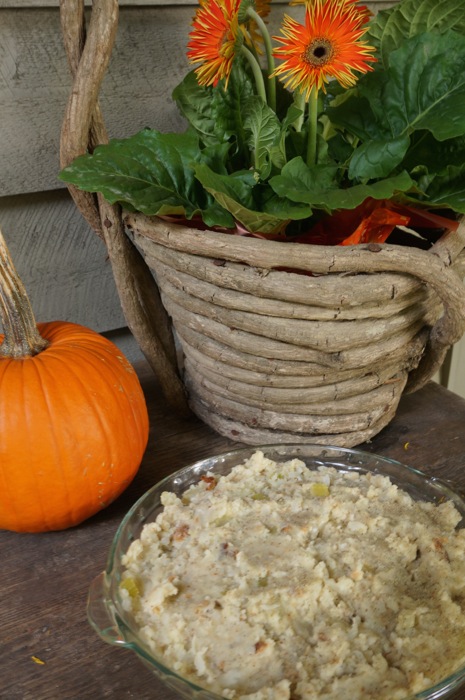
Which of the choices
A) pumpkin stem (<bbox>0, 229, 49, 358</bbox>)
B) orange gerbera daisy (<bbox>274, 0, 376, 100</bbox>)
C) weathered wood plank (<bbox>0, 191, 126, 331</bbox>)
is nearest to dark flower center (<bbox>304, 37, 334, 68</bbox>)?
orange gerbera daisy (<bbox>274, 0, 376, 100</bbox>)

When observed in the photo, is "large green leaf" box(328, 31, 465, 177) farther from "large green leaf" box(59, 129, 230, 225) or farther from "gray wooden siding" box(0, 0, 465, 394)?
"gray wooden siding" box(0, 0, 465, 394)

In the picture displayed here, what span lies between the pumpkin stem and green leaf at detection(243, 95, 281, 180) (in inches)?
10.4

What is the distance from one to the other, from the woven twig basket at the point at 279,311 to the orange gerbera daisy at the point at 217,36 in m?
0.10

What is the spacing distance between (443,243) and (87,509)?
0.44 m

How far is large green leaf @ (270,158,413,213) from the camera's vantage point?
62 cm

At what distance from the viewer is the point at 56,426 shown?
0.66 meters

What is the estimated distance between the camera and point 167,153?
0.73m

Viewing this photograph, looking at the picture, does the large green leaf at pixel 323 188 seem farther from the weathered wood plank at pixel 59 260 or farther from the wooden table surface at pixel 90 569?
the weathered wood plank at pixel 59 260

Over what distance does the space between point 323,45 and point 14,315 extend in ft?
1.27

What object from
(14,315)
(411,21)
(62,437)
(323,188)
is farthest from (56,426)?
(411,21)

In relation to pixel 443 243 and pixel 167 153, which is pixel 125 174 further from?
pixel 443 243

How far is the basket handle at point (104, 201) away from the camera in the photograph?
27.6 inches

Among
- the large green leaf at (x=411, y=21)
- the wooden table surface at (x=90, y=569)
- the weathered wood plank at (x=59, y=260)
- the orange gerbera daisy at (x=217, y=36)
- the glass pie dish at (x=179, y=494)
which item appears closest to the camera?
the glass pie dish at (x=179, y=494)

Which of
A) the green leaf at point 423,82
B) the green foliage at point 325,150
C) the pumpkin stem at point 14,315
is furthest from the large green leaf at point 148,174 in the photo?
the green leaf at point 423,82
